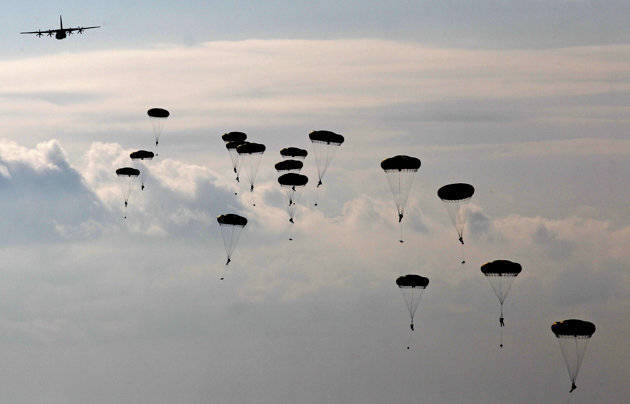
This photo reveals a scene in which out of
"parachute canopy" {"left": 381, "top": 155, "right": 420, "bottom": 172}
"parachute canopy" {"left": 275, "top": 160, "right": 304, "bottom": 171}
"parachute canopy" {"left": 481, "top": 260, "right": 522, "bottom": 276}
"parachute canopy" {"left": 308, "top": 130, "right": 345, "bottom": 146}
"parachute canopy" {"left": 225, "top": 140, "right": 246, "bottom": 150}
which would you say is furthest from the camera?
"parachute canopy" {"left": 225, "top": 140, "right": 246, "bottom": 150}

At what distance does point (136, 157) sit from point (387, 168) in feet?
139

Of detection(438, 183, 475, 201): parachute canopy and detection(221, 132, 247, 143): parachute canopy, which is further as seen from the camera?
detection(221, 132, 247, 143): parachute canopy

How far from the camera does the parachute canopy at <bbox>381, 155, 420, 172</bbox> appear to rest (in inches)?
4144

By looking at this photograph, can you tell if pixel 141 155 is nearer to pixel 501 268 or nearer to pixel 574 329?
pixel 501 268

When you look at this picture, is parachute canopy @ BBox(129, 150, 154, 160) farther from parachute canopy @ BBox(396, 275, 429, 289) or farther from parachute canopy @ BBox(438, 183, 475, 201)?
parachute canopy @ BBox(438, 183, 475, 201)

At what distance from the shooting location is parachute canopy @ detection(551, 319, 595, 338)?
103m

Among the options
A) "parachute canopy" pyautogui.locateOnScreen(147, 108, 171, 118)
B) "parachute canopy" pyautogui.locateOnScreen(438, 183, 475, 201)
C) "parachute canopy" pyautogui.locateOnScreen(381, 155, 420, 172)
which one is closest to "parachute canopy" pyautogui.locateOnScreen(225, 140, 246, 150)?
"parachute canopy" pyautogui.locateOnScreen(147, 108, 171, 118)

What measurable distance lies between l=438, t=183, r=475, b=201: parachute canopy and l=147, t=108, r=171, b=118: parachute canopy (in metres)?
41.9

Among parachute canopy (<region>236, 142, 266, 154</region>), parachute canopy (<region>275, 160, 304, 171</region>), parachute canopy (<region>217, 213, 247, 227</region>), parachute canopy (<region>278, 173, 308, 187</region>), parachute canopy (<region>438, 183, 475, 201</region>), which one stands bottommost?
parachute canopy (<region>438, 183, 475, 201</region>)

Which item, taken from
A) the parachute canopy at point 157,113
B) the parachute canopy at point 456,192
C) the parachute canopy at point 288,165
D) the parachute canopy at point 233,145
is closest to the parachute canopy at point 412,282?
the parachute canopy at point 456,192

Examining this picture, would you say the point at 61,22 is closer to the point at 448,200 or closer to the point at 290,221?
the point at 290,221

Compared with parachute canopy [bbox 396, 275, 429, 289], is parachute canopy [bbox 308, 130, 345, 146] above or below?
above

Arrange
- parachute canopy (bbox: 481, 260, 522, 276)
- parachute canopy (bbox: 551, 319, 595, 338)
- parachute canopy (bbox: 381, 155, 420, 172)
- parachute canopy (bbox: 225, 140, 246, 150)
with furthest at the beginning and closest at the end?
parachute canopy (bbox: 225, 140, 246, 150) < parachute canopy (bbox: 481, 260, 522, 276) < parachute canopy (bbox: 381, 155, 420, 172) < parachute canopy (bbox: 551, 319, 595, 338)

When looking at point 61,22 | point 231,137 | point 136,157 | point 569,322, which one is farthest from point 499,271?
point 61,22
